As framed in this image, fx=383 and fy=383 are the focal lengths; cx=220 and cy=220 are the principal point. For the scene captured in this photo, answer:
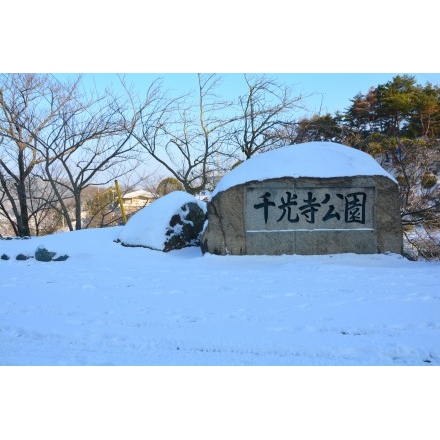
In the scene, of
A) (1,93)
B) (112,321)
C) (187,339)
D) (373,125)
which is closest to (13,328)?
(112,321)

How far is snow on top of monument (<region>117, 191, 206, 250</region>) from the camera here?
7.40m

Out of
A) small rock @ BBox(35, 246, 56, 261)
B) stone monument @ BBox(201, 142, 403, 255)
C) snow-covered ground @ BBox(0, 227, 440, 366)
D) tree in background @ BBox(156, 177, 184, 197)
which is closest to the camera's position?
snow-covered ground @ BBox(0, 227, 440, 366)

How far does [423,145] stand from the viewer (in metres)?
10.7

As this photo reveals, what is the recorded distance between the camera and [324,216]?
657 cm

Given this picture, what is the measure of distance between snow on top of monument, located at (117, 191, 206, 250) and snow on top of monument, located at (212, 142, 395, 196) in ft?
4.45

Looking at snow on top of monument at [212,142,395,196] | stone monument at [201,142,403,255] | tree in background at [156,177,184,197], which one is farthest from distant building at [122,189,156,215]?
stone monument at [201,142,403,255]

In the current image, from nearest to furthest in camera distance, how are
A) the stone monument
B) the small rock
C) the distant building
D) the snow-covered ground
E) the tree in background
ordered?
the snow-covered ground
the stone monument
the small rock
the tree in background
the distant building

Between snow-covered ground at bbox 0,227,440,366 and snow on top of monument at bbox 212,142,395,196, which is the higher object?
snow on top of monument at bbox 212,142,395,196

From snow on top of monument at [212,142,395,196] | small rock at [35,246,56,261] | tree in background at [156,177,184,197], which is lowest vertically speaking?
small rock at [35,246,56,261]

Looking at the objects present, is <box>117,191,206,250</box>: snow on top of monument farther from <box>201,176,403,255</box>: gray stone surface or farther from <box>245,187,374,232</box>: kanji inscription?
<box>245,187,374,232</box>: kanji inscription

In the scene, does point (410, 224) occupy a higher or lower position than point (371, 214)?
lower

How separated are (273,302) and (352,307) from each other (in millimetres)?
792

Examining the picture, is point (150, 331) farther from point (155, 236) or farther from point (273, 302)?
point (155, 236)

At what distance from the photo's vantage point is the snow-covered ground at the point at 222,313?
9.37 feet
